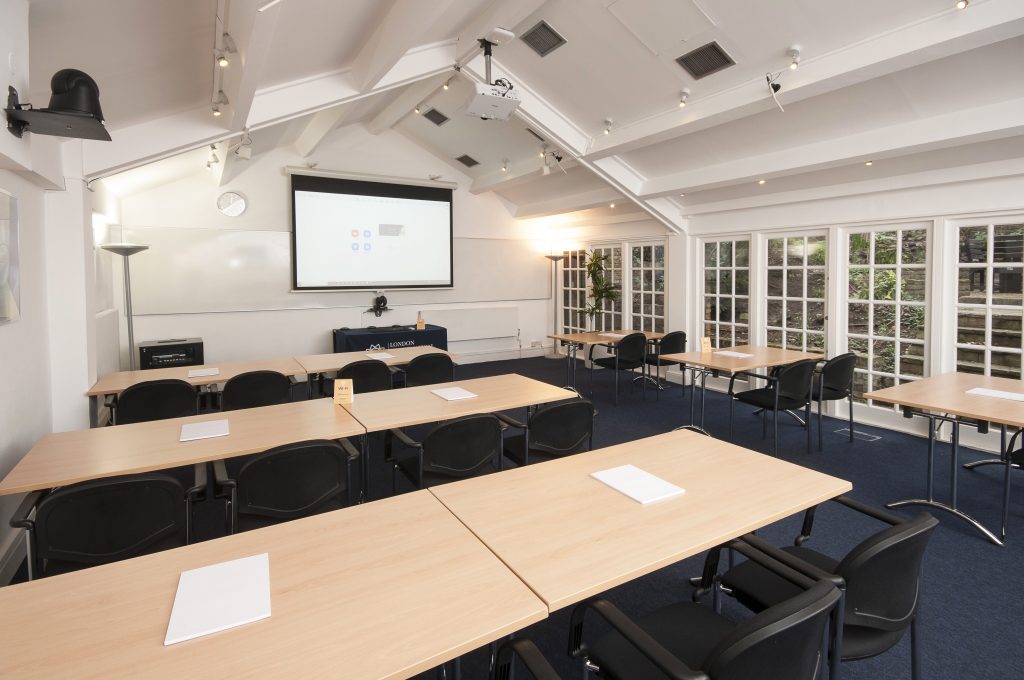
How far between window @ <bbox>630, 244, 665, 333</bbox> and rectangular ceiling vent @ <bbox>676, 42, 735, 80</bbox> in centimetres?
371

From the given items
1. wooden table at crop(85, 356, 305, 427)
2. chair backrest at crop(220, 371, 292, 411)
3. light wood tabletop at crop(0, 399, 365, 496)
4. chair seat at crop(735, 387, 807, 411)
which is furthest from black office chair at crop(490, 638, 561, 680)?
chair seat at crop(735, 387, 807, 411)

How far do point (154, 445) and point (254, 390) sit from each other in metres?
1.66

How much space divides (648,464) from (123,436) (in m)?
2.79

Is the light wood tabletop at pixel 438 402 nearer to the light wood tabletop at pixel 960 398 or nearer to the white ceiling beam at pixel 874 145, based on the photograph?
the light wood tabletop at pixel 960 398

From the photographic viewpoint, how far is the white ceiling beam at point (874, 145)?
4.01m

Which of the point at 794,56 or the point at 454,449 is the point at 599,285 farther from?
the point at 454,449

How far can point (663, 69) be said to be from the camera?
4883 mm

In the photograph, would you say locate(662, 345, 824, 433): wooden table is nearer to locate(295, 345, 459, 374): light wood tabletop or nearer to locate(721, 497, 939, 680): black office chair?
locate(295, 345, 459, 374): light wood tabletop

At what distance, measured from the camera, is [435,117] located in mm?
7953

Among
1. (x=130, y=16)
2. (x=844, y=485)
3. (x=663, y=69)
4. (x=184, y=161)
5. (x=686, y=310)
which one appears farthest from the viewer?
(x=686, y=310)

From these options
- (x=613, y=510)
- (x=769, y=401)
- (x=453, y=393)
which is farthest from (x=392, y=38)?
(x=769, y=401)

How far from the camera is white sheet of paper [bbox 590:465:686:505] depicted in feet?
6.52

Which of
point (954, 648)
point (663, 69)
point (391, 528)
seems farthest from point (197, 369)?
point (954, 648)

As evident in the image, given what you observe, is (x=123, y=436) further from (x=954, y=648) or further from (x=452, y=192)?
(x=452, y=192)
